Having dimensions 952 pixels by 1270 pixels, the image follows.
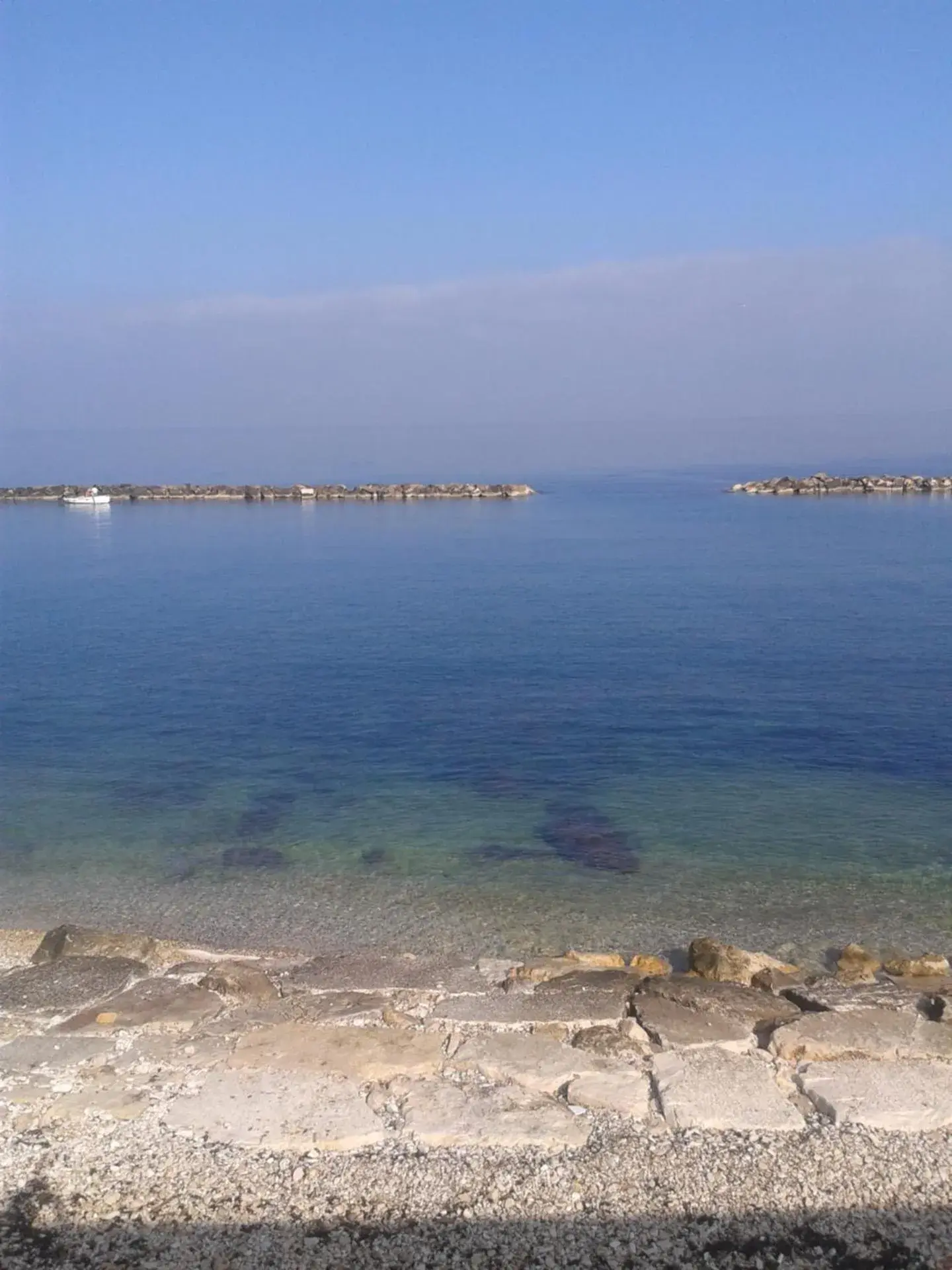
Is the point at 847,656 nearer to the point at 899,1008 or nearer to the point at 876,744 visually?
the point at 876,744

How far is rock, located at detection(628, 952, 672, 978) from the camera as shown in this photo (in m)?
13.3

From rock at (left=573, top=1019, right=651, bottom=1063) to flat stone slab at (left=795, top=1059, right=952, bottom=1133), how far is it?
150 cm

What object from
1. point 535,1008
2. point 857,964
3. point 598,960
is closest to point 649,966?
point 598,960

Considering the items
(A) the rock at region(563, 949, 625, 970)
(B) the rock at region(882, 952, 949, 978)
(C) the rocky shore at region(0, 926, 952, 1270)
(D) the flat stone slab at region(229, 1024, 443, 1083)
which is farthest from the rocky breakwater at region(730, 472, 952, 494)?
(D) the flat stone slab at region(229, 1024, 443, 1083)

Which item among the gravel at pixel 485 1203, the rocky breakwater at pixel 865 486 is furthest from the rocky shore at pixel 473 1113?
the rocky breakwater at pixel 865 486

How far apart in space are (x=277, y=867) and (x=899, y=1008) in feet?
31.3

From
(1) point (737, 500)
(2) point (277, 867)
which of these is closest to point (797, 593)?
(2) point (277, 867)

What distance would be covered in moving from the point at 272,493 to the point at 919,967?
282 feet

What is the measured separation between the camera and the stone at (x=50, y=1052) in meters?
10.5

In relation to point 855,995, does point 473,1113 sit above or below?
above

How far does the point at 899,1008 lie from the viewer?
11750mm

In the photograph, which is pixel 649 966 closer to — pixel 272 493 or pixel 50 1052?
pixel 50 1052

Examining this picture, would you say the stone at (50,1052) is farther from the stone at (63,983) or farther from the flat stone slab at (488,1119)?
the flat stone slab at (488,1119)

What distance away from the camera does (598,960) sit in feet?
44.3
